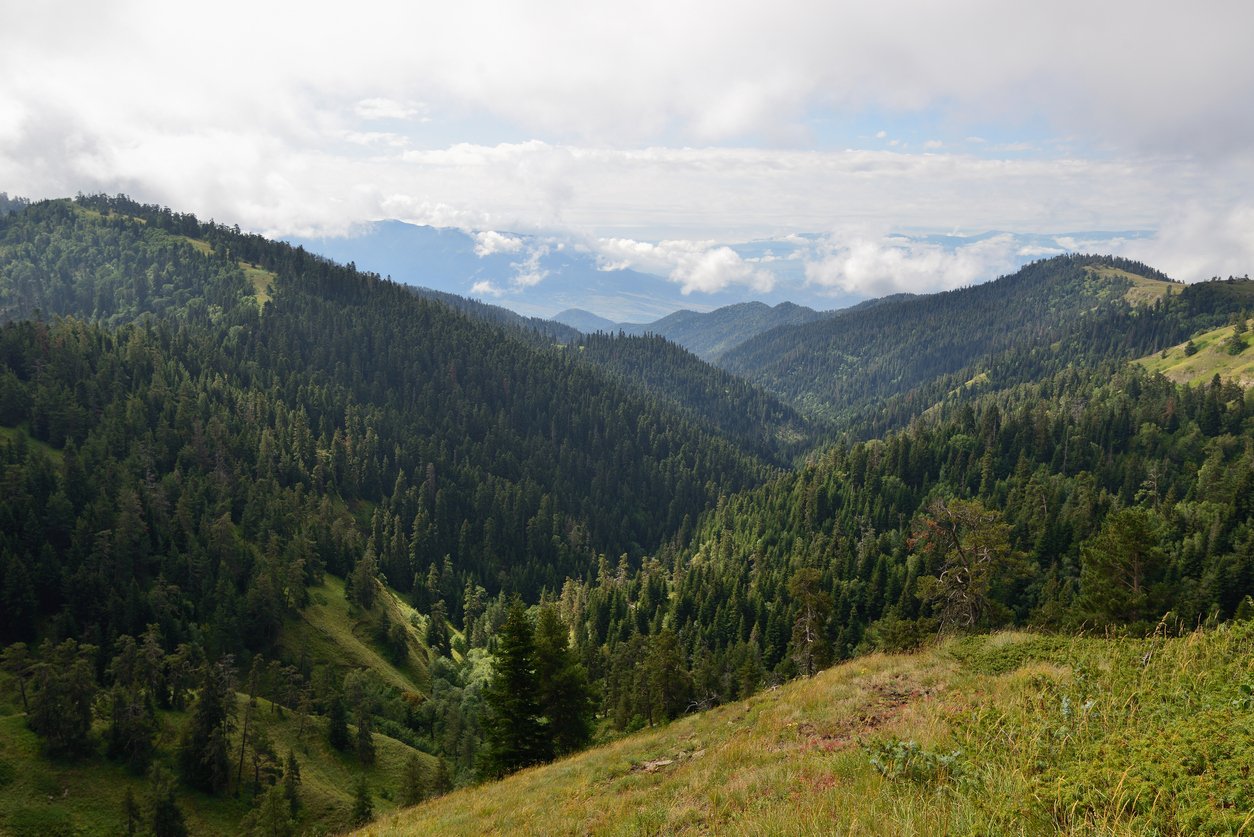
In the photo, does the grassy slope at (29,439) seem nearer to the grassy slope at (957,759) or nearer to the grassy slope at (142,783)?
the grassy slope at (142,783)

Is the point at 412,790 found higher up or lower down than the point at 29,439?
lower down

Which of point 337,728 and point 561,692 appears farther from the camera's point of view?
point 337,728

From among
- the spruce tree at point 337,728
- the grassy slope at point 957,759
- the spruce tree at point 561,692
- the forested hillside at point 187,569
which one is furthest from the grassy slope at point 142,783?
the grassy slope at point 957,759

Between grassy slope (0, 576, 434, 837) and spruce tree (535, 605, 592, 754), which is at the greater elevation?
spruce tree (535, 605, 592, 754)

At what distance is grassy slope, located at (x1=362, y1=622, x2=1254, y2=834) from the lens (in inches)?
355

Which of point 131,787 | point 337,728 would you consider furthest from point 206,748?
point 337,728

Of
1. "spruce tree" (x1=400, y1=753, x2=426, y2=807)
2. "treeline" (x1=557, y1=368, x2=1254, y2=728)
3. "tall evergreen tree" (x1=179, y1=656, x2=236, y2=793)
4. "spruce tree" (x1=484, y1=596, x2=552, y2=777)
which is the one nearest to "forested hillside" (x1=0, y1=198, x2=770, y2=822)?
"tall evergreen tree" (x1=179, y1=656, x2=236, y2=793)

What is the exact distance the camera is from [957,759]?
12.1m

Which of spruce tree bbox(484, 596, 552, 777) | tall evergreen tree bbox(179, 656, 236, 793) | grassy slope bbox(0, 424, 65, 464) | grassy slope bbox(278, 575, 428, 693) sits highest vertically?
grassy slope bbox(0, 424, 65, 464)

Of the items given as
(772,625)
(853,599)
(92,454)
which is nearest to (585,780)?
(772,625)

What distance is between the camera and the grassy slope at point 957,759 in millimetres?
9016

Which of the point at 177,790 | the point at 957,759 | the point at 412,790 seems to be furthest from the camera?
the point at 177,790

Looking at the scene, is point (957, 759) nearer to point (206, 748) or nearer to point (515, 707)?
point (515, 707)

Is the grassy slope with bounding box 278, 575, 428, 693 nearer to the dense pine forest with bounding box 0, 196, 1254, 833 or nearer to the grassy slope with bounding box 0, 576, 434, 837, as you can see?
the dense pine forest with bounding box 0, 196, 1254, 833
